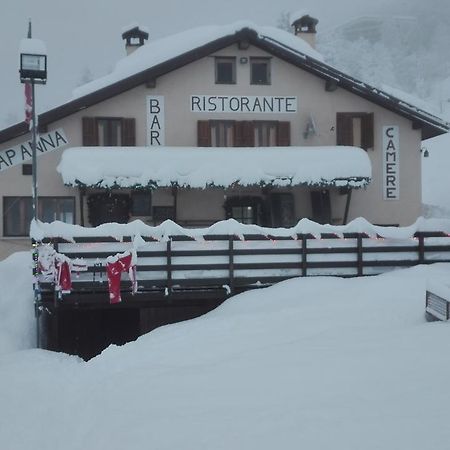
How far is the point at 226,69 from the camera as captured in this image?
67.3 feet

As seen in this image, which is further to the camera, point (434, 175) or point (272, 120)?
point (434, 175)

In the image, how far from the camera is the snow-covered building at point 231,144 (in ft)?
60.7

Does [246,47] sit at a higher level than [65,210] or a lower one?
higher

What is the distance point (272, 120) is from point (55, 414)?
52.5ft

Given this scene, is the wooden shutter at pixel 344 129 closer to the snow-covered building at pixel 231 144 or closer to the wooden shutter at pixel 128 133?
the snow-covered building at pixel 231 144

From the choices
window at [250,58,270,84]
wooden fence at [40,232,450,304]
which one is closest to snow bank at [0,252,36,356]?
wooden fence at [40,232,450,304]

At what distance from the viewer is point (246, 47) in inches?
798

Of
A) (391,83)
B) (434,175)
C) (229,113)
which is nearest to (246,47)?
(229,113)

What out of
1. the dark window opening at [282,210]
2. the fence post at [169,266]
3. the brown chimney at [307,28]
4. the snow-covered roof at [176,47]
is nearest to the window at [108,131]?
the snow-covered roof at [176,47]

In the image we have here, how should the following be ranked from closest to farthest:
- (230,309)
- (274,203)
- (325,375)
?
(325,375), (230,309), (274,203)

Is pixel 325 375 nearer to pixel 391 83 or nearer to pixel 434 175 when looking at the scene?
pixel 434 175

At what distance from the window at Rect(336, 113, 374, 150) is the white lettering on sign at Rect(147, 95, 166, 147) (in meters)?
6.70

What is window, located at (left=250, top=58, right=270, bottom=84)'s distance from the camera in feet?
67.4

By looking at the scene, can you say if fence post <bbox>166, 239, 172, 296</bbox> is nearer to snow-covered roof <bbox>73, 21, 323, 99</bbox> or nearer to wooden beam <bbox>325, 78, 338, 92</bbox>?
snow-covered roof <bbox>73, 21, 323, 99</bbox>
